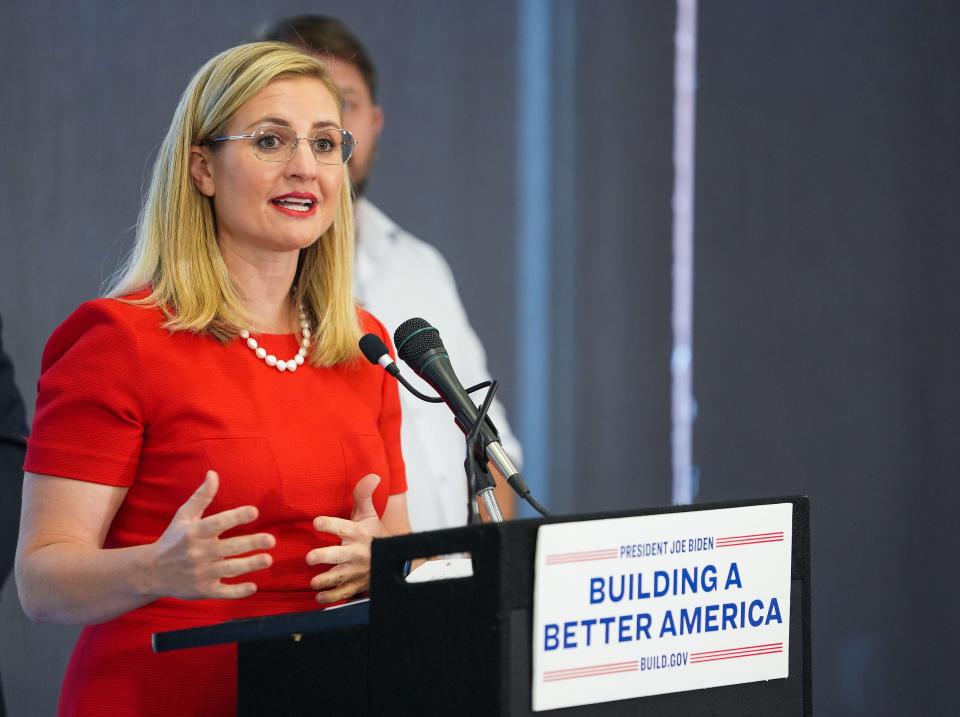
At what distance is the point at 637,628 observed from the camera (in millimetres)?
1190

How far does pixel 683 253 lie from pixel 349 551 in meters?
2.69

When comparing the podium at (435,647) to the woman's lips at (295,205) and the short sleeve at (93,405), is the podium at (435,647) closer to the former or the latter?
the short sleeve at (93,405)

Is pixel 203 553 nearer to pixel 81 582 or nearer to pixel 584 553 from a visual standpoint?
pixel 81 582

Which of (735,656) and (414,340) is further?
(414,340)

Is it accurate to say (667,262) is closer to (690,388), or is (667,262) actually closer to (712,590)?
(690,388)

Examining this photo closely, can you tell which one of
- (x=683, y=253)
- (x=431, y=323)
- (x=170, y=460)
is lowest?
(x=170, y=460)

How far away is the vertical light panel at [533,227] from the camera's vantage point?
144 inches

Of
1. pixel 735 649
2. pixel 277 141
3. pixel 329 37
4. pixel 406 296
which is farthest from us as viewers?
pixel 406 296

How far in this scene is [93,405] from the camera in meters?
1.55

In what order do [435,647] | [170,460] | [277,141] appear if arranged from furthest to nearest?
[277,141] < [170,460] < [435,647]

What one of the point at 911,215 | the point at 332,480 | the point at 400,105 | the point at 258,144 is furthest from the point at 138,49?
the point at 911,215

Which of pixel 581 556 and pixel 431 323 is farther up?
pixel 431 323

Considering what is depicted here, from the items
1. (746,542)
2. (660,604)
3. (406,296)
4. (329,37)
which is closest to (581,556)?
(660,604)

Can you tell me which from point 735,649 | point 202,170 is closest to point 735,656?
point 735,649
